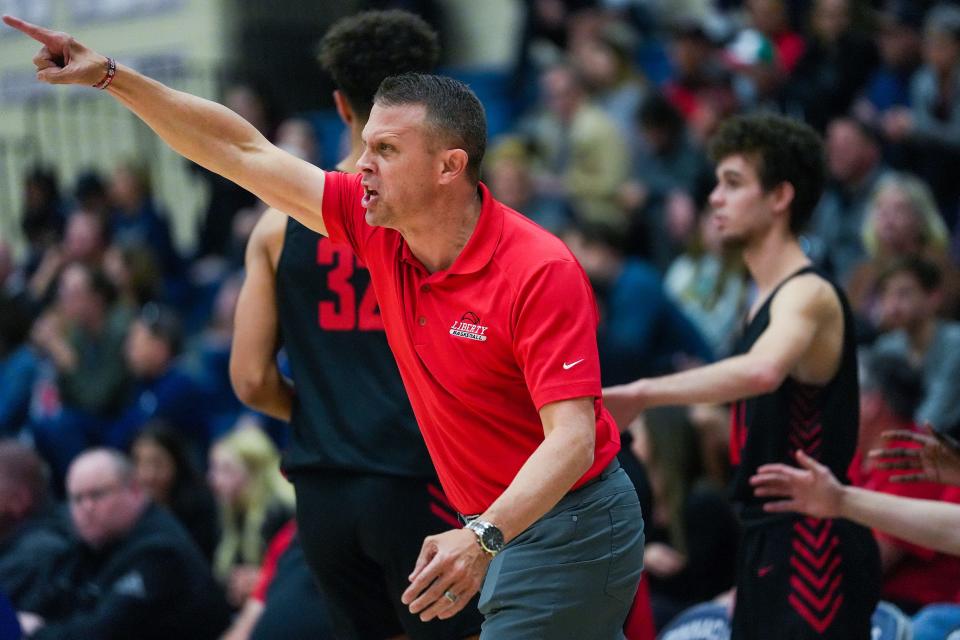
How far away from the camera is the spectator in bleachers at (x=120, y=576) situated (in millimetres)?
6598

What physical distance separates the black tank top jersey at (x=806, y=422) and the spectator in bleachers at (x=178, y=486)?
4.46m

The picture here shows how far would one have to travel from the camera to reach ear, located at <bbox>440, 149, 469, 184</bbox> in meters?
3.53

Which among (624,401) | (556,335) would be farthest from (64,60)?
(624,401)

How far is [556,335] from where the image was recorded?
333cm

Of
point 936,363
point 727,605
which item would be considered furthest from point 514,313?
point 936,363

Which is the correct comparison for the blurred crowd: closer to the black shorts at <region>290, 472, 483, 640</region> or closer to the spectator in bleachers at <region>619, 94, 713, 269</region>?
the spectator in bleachers at <region>619, 94, 713, 269</region>

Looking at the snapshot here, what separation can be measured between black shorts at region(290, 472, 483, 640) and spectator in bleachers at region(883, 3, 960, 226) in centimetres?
625

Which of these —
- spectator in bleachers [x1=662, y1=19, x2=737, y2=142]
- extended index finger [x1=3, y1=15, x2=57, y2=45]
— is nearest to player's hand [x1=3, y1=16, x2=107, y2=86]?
extended index finger [x1=3, y1=15, x2=57, y2=45]

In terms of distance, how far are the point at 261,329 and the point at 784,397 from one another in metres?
1.76

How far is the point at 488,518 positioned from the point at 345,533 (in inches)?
50.7

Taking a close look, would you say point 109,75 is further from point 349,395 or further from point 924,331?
point 924,331

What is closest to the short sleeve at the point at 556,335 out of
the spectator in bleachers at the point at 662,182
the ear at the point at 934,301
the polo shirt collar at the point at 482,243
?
the polo shirt collar at the point at 482,243

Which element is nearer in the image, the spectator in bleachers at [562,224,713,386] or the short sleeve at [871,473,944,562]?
the short sleeve at [871,473,944,562]

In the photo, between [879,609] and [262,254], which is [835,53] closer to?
[879,609]
